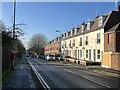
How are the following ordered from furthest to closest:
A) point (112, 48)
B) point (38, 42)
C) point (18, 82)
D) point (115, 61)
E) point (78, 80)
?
point (38, 42) → point (112, 48) → point (115, 61) → point (78, 80) → point (18, 82)

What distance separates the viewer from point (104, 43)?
45406 mm

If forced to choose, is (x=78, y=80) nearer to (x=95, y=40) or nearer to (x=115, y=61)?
(x=115, y=61)

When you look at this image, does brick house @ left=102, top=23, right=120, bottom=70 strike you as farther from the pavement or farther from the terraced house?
the pavement

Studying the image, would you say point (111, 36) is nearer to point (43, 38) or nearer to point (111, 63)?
point (111, 63)

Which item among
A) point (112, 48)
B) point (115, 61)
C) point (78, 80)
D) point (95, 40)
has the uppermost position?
point (95, 40)

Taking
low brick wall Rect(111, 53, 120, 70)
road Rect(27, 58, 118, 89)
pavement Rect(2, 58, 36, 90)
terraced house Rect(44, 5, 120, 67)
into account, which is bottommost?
road Rect(27, 58, 118, 89)

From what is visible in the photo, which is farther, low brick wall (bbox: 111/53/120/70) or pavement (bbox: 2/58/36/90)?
low brick wall (bbox: 111/53/120/70)

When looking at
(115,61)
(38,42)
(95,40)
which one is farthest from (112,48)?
(38,42)

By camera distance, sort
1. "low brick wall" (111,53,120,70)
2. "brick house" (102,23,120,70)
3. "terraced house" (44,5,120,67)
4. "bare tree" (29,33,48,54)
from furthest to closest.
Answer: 1. "bare tree" (29,33,48,54)
2. "terraced house" (44,5,120,67)
3. "brick house" (102,23,120,70)
4. "low brick wall" (111,53,120,70)

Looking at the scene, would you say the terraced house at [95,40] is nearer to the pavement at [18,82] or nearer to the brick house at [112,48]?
the brick house at [112,48]

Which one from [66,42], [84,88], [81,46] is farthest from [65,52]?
[84,88]

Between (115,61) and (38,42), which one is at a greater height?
(38,42)

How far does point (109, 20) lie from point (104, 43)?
4725mm

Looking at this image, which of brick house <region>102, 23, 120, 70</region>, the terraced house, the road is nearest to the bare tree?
the terraced house
